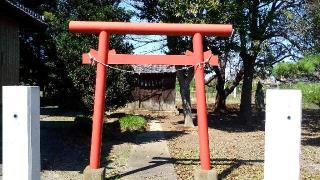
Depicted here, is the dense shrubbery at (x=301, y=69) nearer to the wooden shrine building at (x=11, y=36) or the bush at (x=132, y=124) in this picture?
the wooden shrine building at (x=11, y=36)

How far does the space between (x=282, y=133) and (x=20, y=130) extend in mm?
2984

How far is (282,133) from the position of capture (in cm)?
529

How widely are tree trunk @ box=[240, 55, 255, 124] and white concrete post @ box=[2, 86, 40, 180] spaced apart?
14.9 metres

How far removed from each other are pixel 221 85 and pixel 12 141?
2170cm

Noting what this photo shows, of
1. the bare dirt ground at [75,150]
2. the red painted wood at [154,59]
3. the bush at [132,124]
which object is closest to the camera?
the red painted wood at [154,59]

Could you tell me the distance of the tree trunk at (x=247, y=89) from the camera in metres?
19.4

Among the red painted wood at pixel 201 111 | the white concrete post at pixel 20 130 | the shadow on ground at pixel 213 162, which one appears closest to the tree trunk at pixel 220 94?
the shadow on ground at pixel 213 162

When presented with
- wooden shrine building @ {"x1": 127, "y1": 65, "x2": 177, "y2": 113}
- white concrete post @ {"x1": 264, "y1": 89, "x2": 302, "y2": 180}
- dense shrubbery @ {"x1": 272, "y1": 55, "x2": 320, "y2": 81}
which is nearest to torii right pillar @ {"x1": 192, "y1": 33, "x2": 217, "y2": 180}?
dense shrubbery @ {"x1": 272, "y1": 55, "x2": 320, "y2": 81}

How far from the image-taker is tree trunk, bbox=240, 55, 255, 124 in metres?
19.4

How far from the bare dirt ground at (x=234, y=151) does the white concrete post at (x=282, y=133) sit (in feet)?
12.8

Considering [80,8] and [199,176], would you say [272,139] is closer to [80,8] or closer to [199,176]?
[199,176]

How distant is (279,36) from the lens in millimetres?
19031

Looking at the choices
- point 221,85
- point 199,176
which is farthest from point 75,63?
point 221,85

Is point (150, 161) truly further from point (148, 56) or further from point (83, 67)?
point (83, 67)
